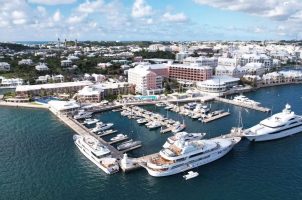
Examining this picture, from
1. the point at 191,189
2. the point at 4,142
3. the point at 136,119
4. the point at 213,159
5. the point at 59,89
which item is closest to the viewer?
the point at 191,189

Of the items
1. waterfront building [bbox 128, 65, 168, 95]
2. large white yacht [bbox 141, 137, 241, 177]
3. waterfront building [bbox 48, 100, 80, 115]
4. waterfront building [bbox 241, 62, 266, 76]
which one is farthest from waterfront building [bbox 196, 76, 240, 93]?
large white yacht [bbox 141, 137, 241, 177]

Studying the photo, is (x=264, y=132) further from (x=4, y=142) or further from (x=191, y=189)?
(x=4, y=142)

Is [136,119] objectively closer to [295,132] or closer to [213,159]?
[213,159]

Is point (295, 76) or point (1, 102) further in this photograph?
point (295, 76)

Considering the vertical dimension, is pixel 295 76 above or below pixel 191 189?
above

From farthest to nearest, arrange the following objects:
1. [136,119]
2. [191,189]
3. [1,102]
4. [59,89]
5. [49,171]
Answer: [59,89] < [1,102] < [136,119] < [49,171] < [191,189]

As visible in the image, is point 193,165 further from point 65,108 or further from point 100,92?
point 100,92

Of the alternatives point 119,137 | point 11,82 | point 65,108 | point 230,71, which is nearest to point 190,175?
point 119,137

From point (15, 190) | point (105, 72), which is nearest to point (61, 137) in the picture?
point (15, 190)
